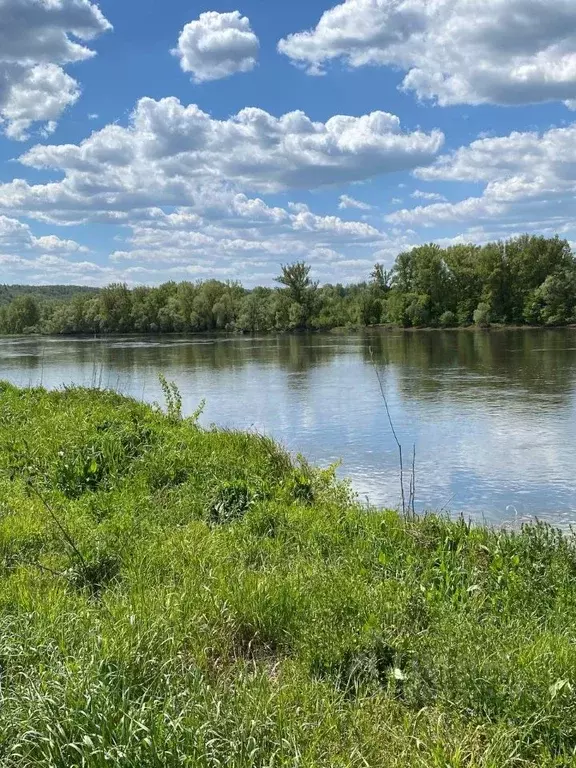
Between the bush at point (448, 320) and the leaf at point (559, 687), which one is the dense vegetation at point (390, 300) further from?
the leaf at point (559, 687)

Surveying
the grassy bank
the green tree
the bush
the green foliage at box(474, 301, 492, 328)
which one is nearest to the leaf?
the grassy bank

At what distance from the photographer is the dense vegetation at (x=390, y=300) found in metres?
76.3

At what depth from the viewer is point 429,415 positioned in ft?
60.4

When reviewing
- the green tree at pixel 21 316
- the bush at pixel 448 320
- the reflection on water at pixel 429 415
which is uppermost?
the green tree at pixel 21 316

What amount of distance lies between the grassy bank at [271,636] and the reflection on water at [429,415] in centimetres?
376

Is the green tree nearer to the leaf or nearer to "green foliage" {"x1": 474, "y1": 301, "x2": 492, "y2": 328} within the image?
"green foliage" {"x1": 474, "y1": 301, "x2": 492, "y2": 328}

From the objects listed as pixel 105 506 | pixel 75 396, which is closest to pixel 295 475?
pixel 105 506

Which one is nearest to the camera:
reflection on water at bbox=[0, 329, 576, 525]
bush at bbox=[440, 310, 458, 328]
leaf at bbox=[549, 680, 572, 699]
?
leaf at bbox=[549, 680, 572, 699]

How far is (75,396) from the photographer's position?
15.3 m

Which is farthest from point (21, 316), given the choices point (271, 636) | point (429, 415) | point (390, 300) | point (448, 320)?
point (271, 636)

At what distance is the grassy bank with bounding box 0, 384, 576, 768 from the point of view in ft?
10.2

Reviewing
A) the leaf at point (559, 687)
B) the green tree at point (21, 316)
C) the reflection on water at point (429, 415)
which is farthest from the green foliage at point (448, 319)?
the green tree at point (21, 316)

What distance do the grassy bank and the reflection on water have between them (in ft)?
12.3

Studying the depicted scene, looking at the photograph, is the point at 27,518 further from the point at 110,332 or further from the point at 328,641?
the point at 110,332
